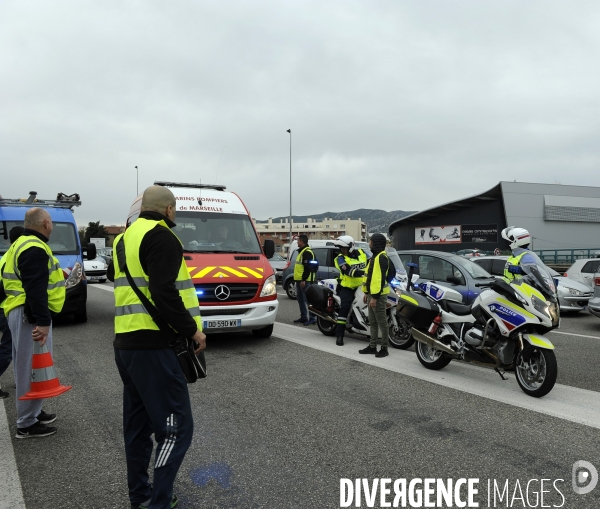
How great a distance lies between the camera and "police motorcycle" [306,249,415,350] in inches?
309

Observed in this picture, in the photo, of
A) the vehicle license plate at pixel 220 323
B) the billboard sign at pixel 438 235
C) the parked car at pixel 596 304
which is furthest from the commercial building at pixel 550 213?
the vehicle license plate at pixel 220 323

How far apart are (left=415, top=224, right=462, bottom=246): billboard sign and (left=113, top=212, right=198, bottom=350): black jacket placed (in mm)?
49779

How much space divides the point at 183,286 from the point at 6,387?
13.4 ft

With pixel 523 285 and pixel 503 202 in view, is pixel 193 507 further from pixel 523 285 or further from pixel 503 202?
pixel 503 202

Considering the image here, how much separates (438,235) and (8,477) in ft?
169

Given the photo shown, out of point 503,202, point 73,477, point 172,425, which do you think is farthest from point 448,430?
point 503,202

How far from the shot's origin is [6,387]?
5.63 meters

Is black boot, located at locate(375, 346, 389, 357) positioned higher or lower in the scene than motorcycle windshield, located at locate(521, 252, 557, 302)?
lower

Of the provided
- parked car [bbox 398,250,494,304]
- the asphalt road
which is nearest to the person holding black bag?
the asphalt road

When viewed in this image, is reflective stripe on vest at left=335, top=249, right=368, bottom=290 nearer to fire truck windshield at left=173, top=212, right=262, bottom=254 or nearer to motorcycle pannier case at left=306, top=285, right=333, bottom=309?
motorcycle pannier case at left=306, top=285, right=333, bottom=309

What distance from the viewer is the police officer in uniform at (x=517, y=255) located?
18.5 ft

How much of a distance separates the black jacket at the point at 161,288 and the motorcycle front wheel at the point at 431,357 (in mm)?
4290

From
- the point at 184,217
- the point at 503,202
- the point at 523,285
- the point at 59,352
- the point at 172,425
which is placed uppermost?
the point at 503,202

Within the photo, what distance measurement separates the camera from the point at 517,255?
605 centimetres
